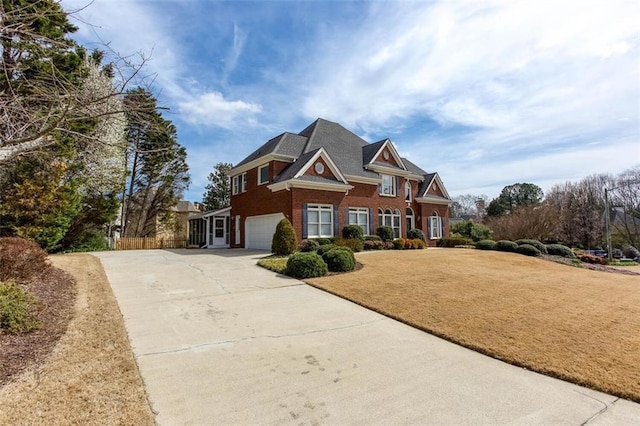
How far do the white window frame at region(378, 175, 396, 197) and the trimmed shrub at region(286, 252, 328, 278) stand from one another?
13527 mm

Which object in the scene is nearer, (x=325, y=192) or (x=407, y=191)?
(x=325, y=192)

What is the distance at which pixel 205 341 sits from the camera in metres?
5.44

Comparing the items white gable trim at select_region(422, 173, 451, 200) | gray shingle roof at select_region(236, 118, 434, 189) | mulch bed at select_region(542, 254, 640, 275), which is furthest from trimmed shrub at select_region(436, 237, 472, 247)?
gray shingle roof at select_region(236, 118, 434, 189)

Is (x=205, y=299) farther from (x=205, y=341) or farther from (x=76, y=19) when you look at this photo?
(x=76, y=19)

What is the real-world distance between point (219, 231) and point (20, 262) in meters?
17.5

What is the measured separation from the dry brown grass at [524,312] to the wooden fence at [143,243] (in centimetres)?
1996

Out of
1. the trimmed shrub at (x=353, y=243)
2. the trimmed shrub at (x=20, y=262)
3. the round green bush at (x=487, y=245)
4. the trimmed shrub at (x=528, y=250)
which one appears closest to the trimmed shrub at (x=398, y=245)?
the trimmed shrub at (x=353, y=243)

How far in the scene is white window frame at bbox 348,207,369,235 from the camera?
21587 mm

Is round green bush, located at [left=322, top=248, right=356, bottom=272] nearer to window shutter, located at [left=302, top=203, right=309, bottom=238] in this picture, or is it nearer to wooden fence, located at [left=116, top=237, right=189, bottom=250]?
window shutter, located at [left=302, top=203, right=309, bottom=238]

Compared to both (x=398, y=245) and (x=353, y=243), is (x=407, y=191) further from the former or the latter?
(x=353, y=243)

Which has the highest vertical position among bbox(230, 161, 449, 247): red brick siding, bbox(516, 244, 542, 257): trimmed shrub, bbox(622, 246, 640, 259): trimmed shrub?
bbox(230, 161, 449, 247): red brick siding

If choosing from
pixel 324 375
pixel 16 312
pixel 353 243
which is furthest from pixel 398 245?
pixel 16 312

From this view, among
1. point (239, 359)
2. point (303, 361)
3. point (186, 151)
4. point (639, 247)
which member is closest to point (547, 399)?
point (303, 361)

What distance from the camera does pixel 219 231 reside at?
26125mm
